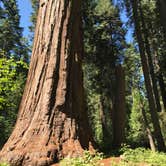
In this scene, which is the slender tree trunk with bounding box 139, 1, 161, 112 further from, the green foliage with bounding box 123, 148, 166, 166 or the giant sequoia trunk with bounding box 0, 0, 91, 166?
the green foliage with bounding box 123, 148, 166, 166

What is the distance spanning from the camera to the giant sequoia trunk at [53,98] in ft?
24.1

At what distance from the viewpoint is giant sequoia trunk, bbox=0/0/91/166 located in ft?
24.1

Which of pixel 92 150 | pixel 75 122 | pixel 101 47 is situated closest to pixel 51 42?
pixel 75 122

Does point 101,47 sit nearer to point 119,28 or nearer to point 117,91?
point 119,28

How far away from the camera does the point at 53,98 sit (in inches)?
313

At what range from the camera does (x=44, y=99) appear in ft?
25.9

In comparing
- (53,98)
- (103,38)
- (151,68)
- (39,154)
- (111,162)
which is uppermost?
(103,38)

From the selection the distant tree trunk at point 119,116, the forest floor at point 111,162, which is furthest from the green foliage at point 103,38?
the forest floor at point 111,162

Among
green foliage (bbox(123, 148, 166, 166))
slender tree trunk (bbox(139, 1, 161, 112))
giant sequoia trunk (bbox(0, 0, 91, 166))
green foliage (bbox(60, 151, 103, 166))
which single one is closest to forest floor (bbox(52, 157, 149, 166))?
green foliage (bbox(60, 151, 103, 166))

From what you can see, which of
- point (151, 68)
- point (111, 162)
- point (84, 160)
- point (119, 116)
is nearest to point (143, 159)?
point (111, 162)

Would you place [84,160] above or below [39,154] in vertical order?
below

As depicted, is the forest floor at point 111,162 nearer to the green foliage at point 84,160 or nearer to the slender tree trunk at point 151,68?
the green foliage at point 84,160

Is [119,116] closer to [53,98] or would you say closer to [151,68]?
[53,98]

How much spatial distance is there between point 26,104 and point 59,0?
108 inches
